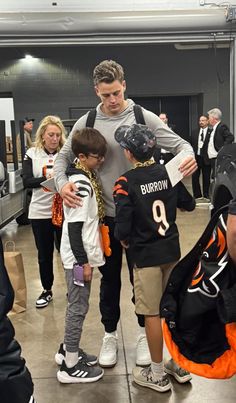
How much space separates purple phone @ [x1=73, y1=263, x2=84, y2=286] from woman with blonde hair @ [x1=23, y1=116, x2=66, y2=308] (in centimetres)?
137

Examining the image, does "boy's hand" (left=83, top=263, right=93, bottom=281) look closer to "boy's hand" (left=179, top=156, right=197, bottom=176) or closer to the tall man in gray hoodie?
the tall man in gray hoodie

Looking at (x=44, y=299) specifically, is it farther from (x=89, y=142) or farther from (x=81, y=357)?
(x=89, y=142)

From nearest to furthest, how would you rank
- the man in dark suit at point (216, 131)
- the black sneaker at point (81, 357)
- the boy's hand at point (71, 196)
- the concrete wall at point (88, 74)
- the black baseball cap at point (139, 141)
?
the black baseball cap at point (139, 141) < the boy's hand at point (71, 196) < the black sneaker at point (81, 357) < the man in dark suit at point (216, 131) < the concrete wall at point (88, 74)

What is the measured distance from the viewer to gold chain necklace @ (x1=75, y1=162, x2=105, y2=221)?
2.76 metres

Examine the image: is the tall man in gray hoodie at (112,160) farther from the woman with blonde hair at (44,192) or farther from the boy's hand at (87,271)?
the woman with blonde hair at (44,192)

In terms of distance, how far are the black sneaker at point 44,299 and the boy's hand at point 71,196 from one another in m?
1.73

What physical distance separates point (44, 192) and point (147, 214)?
5.76 ft

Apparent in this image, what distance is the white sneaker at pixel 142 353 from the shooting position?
298 centimetres

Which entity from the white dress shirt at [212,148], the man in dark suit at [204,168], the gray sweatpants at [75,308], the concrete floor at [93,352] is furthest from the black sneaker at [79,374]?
the man in dark suit at [204,168]

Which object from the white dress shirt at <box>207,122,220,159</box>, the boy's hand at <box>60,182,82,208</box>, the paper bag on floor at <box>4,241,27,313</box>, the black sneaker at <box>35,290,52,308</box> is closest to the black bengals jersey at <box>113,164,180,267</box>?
the boy's hand at <box>60,182,82,208</box>

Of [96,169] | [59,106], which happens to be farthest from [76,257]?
[59,106]

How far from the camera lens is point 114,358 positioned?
3.03 metres

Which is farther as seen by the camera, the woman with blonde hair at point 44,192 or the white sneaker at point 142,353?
the woman with blonde hair at point 44,192

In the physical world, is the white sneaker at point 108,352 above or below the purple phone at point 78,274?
below
